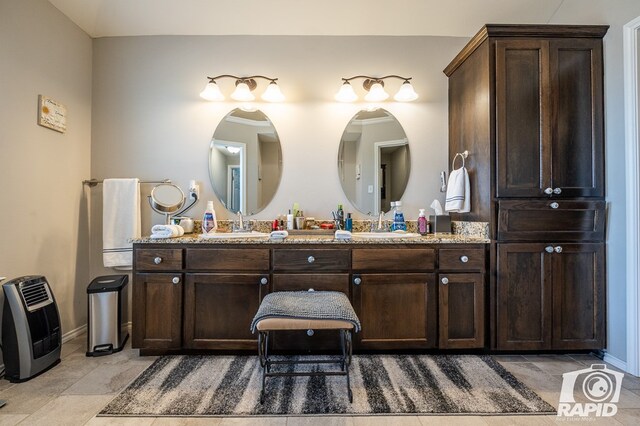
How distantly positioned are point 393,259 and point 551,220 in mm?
1034

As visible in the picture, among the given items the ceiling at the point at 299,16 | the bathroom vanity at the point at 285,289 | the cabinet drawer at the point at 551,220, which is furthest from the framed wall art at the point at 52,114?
the cabinet drawer at the point at 551,220

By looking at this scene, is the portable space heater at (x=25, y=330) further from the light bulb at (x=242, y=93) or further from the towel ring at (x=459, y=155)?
the towel ring at (x=459, y=155)

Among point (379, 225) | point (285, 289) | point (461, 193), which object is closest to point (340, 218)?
point (379, 225)

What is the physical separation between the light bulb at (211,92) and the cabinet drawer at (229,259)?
4.22 feet

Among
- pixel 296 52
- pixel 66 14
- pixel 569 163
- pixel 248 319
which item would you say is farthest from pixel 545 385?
pixel 66 14

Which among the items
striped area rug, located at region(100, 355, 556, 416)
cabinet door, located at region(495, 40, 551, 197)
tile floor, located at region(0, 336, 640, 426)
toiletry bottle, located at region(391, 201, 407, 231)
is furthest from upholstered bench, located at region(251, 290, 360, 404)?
cabinet door, located at region(495, 40, 551, 197)

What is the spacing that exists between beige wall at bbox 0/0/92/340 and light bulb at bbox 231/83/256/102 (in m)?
1.21

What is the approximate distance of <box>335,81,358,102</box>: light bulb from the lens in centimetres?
247

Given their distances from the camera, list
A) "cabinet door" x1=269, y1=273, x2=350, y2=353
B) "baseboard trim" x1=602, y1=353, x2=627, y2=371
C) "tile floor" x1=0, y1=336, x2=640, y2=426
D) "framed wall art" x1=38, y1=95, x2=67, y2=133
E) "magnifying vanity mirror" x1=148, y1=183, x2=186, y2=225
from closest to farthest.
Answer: "tile floor" x1=0, y1=336, x2=640, y2=426 → "baseboard trim" x1=602, y1=353, x2=627, y2=371 → "cabinet door" x1=269, y1=273, x2=350, y2=353 → "framed wall art" x1=38, y1=95, x2=67, y2=133 → "magnifying vanity mirror" x1=148, y1=183, x2=186, y2=225

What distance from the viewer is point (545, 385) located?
171cm

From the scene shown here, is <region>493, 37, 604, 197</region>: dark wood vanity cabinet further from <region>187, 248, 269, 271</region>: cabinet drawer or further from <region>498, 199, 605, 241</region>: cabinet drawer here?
<region>187, 248, 269, 271</region>: cabinet drawer

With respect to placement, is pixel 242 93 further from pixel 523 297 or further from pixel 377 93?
pixel 523 297

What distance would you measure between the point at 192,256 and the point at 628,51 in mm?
2992

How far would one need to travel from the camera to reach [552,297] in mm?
1971
